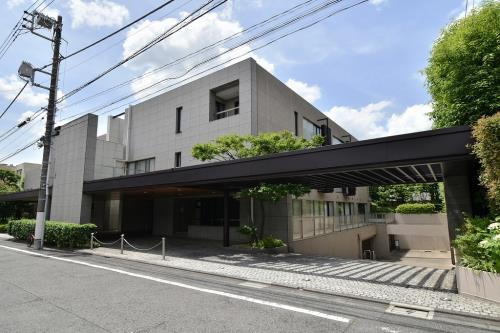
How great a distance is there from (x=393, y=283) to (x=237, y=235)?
12.0 m

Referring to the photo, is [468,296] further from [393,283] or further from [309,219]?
[309,219]

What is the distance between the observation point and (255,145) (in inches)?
652

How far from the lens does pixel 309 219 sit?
19812 millimetres

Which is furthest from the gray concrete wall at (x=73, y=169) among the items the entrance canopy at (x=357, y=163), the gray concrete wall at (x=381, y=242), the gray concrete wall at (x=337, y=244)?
the gray concrete wall at (x=381, y=242)

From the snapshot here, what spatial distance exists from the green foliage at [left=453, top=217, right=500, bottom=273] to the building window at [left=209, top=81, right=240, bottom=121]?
1591 cm

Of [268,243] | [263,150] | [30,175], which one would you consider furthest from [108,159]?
[30,175]

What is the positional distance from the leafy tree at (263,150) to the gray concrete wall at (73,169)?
8.27 m

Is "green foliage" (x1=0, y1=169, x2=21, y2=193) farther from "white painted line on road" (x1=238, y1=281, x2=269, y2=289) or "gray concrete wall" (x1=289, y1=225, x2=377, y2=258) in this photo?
"white painted line on road" (x1=238, y1=281, x2=269, y2=289)

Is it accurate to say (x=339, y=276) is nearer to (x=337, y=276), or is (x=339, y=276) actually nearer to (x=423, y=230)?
(x=337, y=276)

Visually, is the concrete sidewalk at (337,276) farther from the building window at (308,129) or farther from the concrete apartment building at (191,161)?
the building window at (308,129)

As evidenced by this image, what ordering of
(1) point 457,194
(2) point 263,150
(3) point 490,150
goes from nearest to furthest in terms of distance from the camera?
(3) point 490,150 < (1) point 457,194 < (2) point 263,150

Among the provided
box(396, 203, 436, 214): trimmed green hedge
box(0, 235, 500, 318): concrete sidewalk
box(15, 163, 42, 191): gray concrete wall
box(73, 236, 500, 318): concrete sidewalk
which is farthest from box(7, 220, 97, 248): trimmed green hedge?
box(396, 203, 436, 214): trimmed green hedge

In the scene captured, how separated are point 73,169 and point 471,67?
23793mm

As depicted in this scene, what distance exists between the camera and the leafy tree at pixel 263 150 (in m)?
14.2
